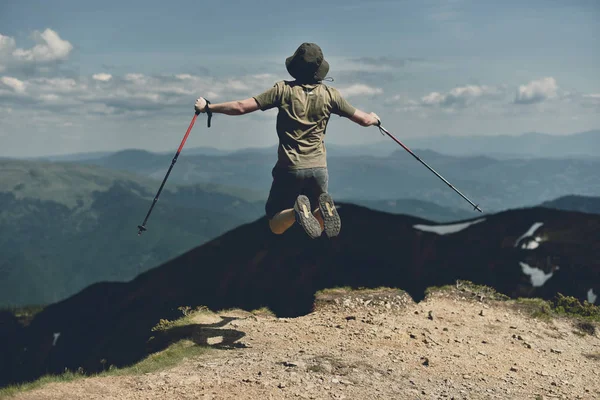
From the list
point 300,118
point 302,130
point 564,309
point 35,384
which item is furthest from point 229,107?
point 564,309

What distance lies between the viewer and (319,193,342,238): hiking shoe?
39.2 feet

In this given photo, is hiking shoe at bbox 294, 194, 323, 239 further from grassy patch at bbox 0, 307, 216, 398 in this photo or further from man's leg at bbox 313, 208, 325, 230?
grassy patch at bbox 0, 307, 216, 398

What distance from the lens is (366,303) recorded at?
1723 centimetres

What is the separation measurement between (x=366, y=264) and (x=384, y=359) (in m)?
9.50

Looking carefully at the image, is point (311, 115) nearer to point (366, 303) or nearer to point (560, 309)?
point (366, 303)

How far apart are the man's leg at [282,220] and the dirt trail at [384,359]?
3.27m

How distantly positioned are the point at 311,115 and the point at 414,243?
52.1ft

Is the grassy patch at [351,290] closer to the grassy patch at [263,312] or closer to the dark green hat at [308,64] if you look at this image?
the grassy patch at [263,312]

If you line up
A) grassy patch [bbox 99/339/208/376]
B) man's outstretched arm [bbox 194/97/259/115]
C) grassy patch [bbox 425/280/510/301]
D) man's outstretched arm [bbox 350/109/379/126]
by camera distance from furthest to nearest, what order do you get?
grassy patch [bbox 425/280/510/301]
man's outstretched arm [bbox 350/109/379/126]
grassy patch [bbox 99/339/208/376]
man's outstretched arm [bbox 194/97/259/115]

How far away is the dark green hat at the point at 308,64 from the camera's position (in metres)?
11.9

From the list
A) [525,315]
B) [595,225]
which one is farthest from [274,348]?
[595,225]

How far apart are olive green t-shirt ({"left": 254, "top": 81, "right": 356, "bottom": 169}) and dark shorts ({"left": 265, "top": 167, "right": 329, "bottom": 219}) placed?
6.6 inches

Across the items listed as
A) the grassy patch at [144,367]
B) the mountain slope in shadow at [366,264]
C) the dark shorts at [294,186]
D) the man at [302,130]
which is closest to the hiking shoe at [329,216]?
the man at [302,130]

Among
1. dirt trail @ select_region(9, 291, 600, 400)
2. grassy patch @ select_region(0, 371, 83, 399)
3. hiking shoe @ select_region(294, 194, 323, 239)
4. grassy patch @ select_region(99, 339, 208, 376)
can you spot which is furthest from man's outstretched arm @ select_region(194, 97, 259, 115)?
grassy patch @ select_region(0, 371, 83, 399)
